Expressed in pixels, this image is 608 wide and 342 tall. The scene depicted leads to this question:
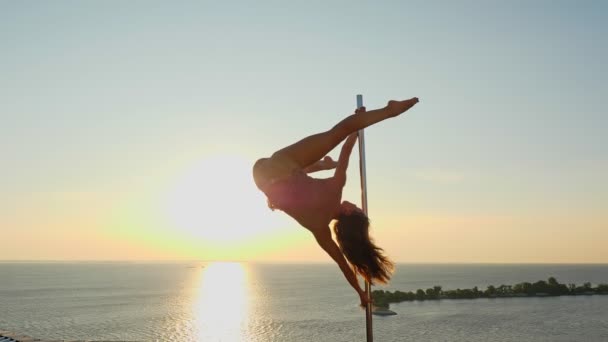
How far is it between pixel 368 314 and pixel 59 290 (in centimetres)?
17725

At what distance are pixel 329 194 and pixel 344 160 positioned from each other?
309 mm

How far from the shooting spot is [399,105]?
344cm

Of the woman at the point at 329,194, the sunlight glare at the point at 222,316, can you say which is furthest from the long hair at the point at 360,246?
the sunlight glare at the point at 222,316

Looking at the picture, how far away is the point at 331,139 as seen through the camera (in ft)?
11.2

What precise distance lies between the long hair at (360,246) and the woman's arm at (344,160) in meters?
0.29

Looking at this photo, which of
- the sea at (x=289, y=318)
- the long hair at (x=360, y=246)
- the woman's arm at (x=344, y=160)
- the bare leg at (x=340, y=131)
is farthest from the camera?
the sea at (x=289, y=318)

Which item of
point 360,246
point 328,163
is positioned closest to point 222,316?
point 328,163

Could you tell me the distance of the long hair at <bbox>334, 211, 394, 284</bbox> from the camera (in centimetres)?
397

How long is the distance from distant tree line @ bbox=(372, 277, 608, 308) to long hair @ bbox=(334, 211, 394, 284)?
126508 mm

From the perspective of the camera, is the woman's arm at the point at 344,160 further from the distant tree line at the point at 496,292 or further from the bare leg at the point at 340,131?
the distant tree line at the point at 496,292

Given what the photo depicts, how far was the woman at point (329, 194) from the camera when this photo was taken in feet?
11.3

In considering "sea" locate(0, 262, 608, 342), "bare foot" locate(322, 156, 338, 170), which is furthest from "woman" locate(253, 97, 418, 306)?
"sea" locate(0, 262, 608, 342)

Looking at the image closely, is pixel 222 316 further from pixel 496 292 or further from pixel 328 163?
pixel 328 163

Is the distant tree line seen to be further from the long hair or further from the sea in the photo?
the long hair
